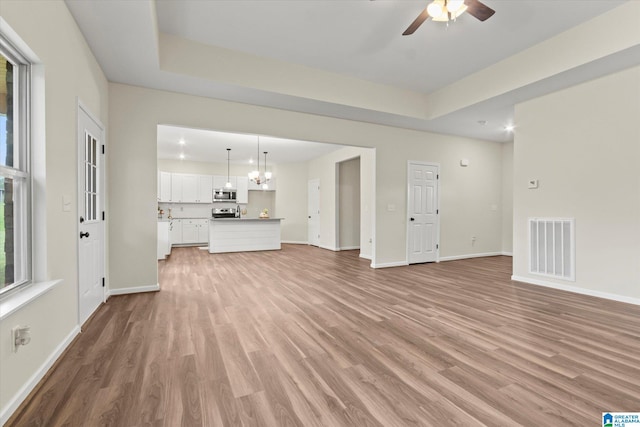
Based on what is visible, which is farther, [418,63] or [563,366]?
[418,63]

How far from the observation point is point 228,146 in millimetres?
7707

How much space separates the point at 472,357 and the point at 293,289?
2.42 m

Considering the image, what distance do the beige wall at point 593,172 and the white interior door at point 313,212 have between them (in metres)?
5.70

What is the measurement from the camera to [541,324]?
2.79 metres

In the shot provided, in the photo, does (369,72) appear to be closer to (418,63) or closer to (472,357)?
(418,63)

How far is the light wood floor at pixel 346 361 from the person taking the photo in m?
1.56

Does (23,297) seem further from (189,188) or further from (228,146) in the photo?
(189,188)

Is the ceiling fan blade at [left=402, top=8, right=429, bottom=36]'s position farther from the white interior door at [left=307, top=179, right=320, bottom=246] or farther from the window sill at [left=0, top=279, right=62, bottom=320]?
the white interior door at [left=307, top=179, right=320, bottom=246]

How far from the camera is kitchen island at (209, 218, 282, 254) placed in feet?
25.4

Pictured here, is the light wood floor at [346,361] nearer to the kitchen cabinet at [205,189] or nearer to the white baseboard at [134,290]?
the white baseboard at [134,290]

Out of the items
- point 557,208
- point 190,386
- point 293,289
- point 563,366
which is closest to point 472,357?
point 563,366

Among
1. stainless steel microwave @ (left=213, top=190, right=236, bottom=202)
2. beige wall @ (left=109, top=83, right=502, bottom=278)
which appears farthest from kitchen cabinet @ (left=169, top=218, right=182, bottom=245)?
beige wall @ (left=109, top=83, right=502, bottom=278)

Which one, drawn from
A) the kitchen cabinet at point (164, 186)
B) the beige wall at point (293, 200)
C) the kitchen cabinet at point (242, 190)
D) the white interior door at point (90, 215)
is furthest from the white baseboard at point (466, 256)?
the kitchen cabinet at point (164, 186)

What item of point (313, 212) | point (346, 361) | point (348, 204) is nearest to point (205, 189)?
point (313, 212)
